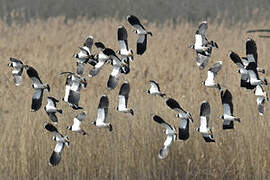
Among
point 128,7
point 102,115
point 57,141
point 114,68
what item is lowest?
point 57,141

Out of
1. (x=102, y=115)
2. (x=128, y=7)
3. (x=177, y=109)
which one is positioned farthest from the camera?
(x=128, y=7)

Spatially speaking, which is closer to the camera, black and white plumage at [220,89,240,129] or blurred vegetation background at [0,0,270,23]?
black and white plumage at [220,89,240,129]

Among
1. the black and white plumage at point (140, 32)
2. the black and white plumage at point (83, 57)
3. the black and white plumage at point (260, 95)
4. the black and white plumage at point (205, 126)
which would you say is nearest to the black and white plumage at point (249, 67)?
the black and white plumage at point (260, 95)

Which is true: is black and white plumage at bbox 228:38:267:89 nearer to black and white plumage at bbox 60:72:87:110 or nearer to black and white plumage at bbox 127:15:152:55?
black and white plumage at bbox 127:15:152:55

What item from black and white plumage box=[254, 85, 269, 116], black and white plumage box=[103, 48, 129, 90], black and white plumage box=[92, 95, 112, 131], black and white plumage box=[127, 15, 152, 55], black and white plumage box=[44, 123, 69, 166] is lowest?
black and white plumage box=[44, 123, 69, 166]

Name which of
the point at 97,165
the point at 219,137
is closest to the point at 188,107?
the point at 219,137

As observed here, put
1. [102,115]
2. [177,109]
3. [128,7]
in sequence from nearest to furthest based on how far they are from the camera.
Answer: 1. [177,109]
2. [102,115]
3. [128,7]

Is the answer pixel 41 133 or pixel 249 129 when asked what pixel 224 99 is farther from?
pixel 41 133

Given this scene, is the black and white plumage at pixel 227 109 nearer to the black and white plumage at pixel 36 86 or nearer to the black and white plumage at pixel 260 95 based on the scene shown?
the black and white plumage at pixel 260 95

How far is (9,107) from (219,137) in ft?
7.36

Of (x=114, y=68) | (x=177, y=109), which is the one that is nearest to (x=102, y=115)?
(x=114, y=68)

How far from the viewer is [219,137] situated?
16.7 feet

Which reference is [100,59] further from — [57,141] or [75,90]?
[57,141]

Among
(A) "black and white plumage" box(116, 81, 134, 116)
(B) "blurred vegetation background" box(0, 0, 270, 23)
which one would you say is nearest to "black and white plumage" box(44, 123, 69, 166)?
(A) "black and white plumage" box(116, 81, 134, 116)
